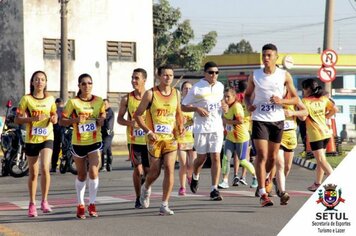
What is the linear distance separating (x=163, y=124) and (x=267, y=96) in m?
1.48

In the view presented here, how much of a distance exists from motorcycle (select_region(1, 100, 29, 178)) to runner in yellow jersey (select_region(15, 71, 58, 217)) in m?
7.99

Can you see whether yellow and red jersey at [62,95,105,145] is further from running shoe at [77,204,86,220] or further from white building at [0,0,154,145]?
white building at [0,0,154,145]

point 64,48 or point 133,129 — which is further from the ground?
point 64,48

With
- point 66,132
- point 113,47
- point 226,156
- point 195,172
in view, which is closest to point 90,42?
point 113,47

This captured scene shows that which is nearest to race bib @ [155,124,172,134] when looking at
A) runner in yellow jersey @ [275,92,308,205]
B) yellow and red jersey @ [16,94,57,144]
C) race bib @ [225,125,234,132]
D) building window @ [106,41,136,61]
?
yellow and red jersey @ [16,94,57,144]

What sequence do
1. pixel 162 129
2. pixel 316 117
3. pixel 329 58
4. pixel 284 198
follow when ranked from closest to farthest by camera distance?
pixel 162 129 < pixel 284 198 < pixel 316 117 < pixel 329 58

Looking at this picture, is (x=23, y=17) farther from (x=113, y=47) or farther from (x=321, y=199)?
(x=321, y=199)

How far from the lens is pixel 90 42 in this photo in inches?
1575

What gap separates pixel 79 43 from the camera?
130 ft

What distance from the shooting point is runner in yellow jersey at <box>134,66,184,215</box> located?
41.9ft

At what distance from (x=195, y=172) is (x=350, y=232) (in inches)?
170

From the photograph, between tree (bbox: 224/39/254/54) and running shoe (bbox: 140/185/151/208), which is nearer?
running shoe (bbox: 140/185/151/208)

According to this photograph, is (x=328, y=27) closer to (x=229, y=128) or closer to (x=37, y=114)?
(x=229, y=128)

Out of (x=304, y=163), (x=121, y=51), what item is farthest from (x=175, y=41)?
(x=304, y=163)
